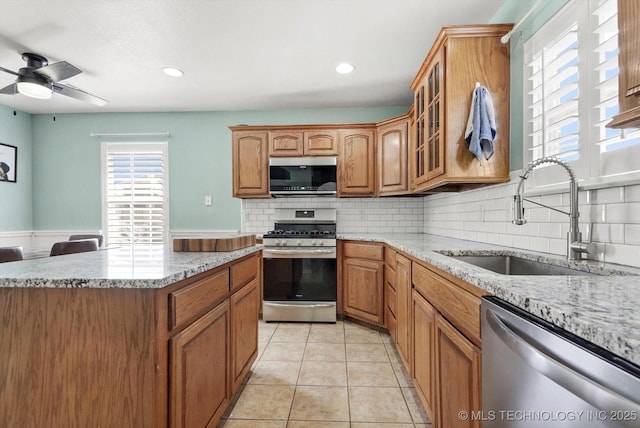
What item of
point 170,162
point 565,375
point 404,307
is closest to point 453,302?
point 565,375

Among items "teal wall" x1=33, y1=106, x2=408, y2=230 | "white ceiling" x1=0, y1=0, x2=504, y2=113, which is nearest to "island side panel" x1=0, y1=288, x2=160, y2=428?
"white ceiling" x1=0, y1=0, x2=504, y2=113

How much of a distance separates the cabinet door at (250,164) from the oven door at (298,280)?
0.78 m

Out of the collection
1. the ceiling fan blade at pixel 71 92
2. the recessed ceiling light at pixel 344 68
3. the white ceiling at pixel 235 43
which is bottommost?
the ceiling fan blade at pixel 71 92

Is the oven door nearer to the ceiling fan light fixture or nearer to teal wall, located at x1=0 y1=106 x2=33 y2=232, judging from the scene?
the ceiling fan light fixture

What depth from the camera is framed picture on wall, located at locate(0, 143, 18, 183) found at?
369 centimetres

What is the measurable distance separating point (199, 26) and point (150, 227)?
9.14ft

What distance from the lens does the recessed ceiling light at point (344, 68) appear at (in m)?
2.77

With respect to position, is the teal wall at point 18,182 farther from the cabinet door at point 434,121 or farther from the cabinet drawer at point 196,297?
the cabinet door at point 434,121

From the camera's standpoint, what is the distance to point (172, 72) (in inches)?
114


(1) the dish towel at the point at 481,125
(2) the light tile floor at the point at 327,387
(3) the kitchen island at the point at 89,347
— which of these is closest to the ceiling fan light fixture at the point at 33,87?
(3) the kitchen island at the point at 89,347

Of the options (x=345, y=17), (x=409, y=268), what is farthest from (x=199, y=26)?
(x=409, y=268)

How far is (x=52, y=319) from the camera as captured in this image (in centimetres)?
97

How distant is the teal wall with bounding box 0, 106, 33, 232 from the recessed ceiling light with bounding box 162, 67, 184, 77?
259cm

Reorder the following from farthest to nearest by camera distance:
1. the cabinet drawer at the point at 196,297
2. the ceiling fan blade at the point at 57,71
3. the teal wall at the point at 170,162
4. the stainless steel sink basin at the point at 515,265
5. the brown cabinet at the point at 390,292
Answer: the teal wall at the point at 170,162
the brown cabinet at the point at 390,292
the ceiling fan blade at the point at 57,71
the stainless steel sink basin at the point at 515,265
the cabinet drawer at the point at 196,297
